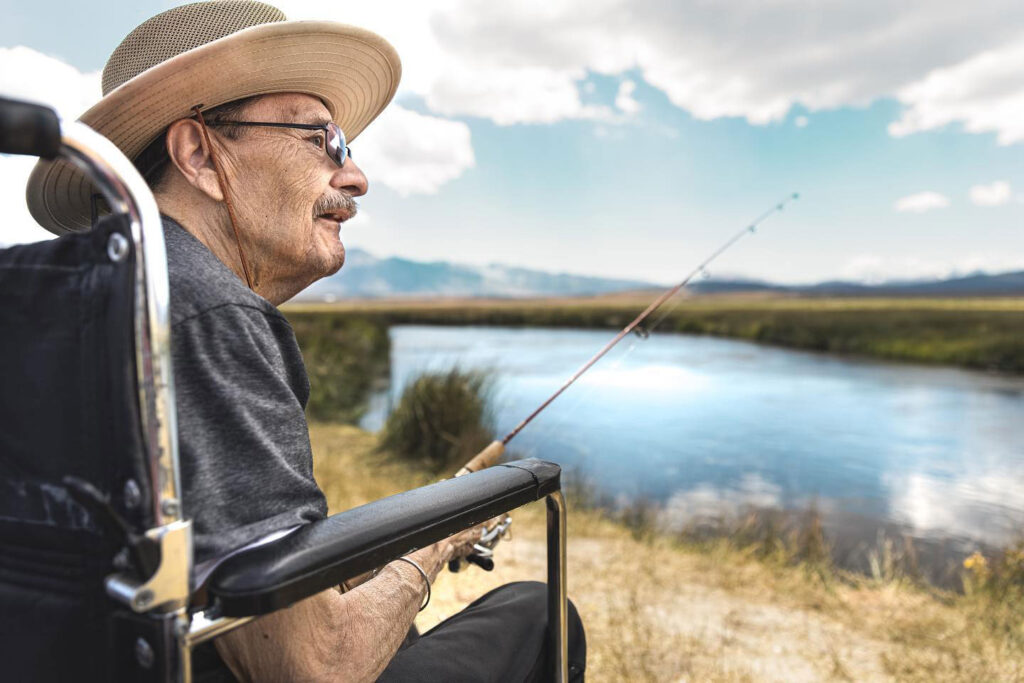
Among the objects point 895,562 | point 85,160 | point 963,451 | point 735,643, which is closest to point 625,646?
point 735,643

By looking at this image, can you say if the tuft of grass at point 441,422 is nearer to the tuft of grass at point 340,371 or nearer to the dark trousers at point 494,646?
the tuft of grass at point 340,371

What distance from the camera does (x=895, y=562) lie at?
18.8 feet

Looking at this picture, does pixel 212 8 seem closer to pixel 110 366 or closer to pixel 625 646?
pixel 110 366

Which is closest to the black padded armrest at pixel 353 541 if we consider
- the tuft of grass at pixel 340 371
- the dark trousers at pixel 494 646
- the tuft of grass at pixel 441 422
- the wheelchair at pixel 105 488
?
the wheelchair at pixel 105 488

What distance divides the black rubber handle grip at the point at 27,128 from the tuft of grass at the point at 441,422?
636 cm

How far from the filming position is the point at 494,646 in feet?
4.53

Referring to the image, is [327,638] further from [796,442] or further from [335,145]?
[796,442]

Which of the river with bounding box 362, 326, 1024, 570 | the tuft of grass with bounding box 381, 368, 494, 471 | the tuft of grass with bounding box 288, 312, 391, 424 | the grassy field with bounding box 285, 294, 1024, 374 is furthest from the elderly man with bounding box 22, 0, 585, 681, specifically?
the grassy field with bounding box 285, 294, 1024, 374

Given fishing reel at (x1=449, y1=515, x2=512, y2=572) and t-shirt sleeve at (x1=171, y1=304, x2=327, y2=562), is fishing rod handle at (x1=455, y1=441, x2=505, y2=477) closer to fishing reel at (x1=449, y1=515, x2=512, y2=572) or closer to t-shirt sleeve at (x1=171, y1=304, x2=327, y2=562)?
fishing reel at (x1=449, y1=515, x2=512, y2=572)

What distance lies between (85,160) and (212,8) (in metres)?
0.91

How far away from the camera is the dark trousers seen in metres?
1.29

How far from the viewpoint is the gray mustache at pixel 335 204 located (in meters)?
1.43

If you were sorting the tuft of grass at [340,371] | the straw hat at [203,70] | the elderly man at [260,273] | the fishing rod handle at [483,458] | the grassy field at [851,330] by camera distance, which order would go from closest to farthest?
1. the elderly man at [260,273]
2. the straw hat at [203,70]
3. the fishing rod handle at [483,458]
4. the tuft of grass at [340,371]
5. the grassy field at [851,330]

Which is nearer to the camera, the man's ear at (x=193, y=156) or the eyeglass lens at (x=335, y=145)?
the man's ear at (x=193, y=156)
